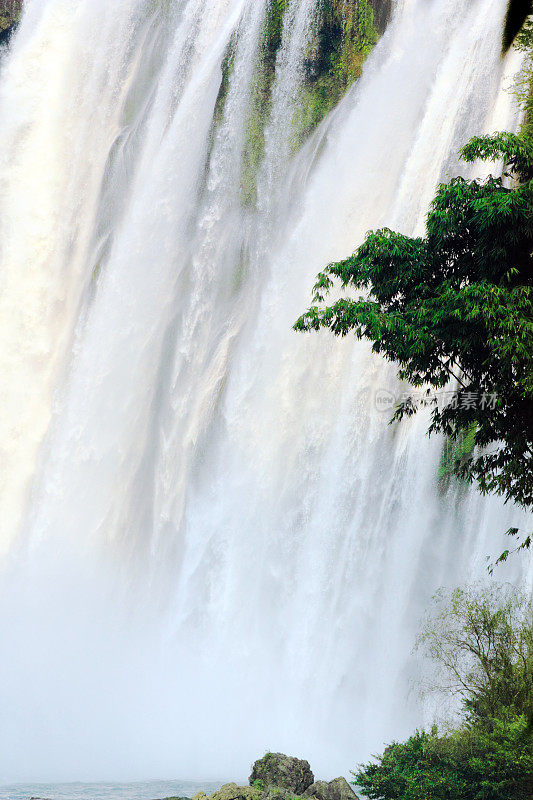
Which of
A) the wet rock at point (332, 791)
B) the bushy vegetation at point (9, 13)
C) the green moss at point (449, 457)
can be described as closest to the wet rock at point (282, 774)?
the wet rock at point (332, 791)

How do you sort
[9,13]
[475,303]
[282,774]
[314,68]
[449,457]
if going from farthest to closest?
1. [9,13]
2. [314,68]
3. [449,457]
4. [282,774]
5. [475,303]

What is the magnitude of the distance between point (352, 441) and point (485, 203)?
32.8ft

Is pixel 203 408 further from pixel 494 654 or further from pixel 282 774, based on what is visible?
pixel 494 654

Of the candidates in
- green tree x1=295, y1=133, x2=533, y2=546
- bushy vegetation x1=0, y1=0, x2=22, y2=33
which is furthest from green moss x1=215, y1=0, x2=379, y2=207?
green tree x1=295, y1=133, x2=533, y2=546

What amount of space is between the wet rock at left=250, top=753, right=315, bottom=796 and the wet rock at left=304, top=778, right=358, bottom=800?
0.18m

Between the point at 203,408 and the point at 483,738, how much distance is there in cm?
1270

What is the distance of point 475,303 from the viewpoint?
849 cm

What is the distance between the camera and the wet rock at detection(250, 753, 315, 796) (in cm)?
1287

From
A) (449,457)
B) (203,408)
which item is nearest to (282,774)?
(449,457)

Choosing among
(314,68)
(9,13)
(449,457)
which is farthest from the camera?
(9,13)

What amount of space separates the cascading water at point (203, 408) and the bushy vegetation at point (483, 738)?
4.15 m

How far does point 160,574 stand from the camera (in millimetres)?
20750

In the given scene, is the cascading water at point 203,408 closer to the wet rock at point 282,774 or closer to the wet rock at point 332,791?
the wet rock at point 282,774

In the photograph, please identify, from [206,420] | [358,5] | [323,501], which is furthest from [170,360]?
[358,5]
